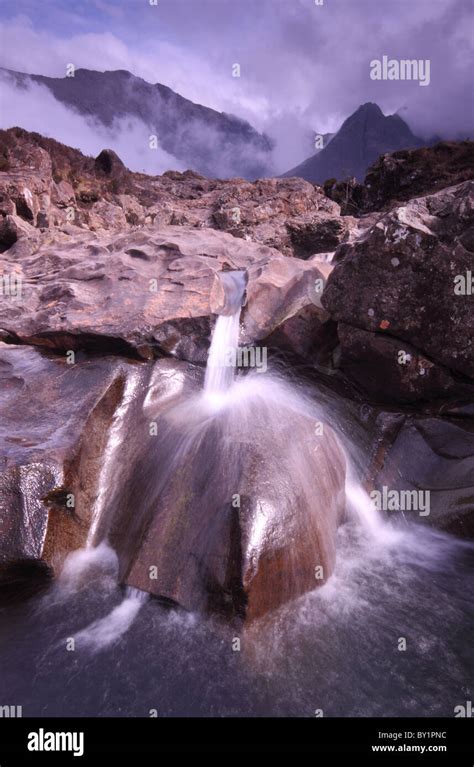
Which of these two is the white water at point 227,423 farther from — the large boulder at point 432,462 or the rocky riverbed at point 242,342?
the large boulder at point 432,462

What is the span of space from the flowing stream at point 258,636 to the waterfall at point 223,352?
6.00 ft

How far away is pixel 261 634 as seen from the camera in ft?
15.5

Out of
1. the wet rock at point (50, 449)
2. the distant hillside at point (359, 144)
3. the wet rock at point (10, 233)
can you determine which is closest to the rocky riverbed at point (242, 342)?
the wet rock at point (50, 449)

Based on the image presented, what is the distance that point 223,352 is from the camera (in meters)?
9.22

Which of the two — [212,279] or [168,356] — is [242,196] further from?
[168,356]

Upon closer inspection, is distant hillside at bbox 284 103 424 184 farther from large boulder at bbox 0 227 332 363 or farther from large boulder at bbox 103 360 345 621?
large boulder at bbox 103 360 345 621

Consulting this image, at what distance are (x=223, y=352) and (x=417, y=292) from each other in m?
4.09

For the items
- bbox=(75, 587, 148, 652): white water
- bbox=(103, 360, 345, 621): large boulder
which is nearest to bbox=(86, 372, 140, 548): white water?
bbox=(103, 360, 345, 621): large boulder

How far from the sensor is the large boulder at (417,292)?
7215 millimetres

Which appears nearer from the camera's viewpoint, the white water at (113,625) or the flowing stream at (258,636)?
the flowing stream at (258,636)

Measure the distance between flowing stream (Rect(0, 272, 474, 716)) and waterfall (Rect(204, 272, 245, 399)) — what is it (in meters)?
1.83

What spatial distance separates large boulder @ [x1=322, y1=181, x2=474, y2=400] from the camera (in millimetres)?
7215

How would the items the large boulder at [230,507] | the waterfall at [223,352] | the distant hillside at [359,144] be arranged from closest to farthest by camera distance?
the large boulder at [230,507], the waterfall at [223,352], the distant hillside at [359,144]

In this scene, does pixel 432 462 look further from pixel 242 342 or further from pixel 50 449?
pixel 50 449
